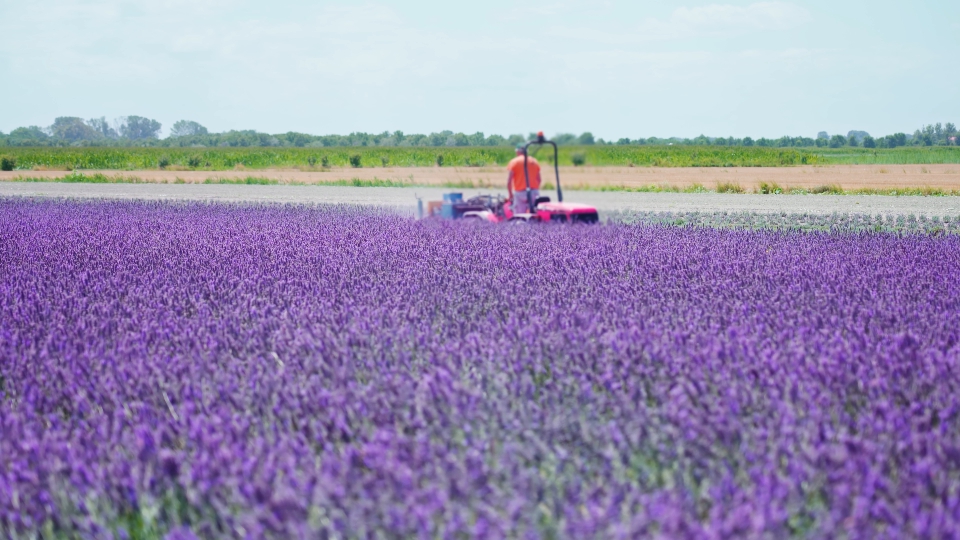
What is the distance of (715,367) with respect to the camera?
292 cm

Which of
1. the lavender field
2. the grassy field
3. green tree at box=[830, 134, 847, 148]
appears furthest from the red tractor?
green tree at box=[830, 134, 847, 148]

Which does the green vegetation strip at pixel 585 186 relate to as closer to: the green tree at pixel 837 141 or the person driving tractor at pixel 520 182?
the person driving tractor at pixel 520 182

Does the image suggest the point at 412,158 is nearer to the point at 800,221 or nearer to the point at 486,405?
the point at 800,221

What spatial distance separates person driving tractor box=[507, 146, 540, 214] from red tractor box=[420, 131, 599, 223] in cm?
3

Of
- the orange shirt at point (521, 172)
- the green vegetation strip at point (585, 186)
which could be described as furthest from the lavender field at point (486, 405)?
the green vegetation strip at point (585, 186)

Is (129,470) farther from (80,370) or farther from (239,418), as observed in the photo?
(80,370)

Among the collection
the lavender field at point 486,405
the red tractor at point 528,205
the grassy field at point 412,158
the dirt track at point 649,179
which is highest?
the grassy field at point 412,158

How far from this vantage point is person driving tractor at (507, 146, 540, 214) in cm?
886

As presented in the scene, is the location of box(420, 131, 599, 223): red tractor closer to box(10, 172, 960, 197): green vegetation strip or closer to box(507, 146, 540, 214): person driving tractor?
box(507, 146, 540, 214): person driving tractor

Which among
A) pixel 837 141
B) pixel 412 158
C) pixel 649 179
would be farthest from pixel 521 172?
pixel 837 141

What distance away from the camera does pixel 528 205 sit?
917 cm

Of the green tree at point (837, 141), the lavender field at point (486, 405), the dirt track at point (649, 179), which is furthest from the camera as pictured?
the green tree at point (837, 141)

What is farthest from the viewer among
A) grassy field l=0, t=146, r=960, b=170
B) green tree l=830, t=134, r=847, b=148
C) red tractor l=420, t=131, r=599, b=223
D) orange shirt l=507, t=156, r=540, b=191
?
green tree l=830, t=134, r=847, b=148

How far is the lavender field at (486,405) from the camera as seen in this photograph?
1.95 m
